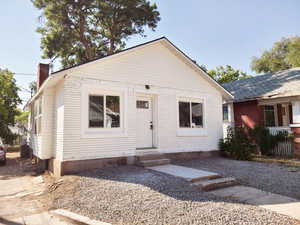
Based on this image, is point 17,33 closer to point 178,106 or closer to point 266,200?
point 178,106

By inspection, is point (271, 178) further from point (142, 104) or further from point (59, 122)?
point (59, 122)

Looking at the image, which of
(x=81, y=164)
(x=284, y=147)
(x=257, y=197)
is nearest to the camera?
(x=257, y=197)

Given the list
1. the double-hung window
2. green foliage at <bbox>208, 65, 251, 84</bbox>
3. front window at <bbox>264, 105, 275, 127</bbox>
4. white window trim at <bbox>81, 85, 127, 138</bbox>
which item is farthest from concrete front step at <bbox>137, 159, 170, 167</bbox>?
green foliage at <bbox>208, 65, 251, 84</bbox>

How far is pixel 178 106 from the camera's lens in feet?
31.9

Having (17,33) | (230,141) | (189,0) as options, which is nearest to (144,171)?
(230,141)

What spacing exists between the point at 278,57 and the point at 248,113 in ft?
87.7

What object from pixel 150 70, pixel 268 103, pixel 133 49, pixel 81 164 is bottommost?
pixel 81 164

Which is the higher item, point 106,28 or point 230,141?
point 106,28

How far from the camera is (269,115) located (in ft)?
43.3

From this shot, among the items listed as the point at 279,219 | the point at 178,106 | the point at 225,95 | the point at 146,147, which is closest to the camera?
the point at 279,219

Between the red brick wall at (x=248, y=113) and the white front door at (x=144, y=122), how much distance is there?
752 cm

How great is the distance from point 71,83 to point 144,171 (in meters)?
3.99

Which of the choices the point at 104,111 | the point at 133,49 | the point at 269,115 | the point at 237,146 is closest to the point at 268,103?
the point at 269,115

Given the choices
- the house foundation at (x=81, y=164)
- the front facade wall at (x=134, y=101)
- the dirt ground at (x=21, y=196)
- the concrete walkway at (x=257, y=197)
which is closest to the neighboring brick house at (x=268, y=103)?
the front facade wall at (x=134, y=101)
